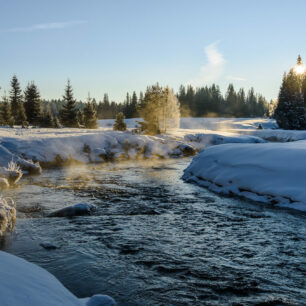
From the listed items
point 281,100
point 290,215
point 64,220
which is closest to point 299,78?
point 281,100

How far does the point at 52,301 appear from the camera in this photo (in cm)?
315

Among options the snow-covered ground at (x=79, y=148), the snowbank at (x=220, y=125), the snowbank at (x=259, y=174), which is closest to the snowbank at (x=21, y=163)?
the snow-covered ground at (x=79, y=148)

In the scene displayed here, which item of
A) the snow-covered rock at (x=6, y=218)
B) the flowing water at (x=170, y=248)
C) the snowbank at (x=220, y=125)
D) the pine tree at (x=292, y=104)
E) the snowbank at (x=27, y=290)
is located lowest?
the flowing water at (x=170, y=248)

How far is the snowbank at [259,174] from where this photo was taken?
33.6 feet

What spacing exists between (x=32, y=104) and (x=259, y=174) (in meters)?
44.1

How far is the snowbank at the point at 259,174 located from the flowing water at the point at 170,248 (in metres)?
0.57

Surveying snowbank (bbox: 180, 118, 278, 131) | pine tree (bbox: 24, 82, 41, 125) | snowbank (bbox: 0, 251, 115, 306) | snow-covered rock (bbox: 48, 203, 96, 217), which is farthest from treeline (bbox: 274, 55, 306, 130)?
snowbank (bbox: 0, 251, 115, 306)

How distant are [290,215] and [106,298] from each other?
22.9 ft

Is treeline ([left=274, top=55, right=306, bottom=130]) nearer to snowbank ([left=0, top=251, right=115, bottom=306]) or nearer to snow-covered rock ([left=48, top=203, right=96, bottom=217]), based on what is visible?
snow-covered rock ([left=48, top=203, right=96, bottom=217])

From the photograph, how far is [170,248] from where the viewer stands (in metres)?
6.93

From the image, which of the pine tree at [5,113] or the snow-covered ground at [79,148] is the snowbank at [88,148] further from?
the pine tree at [5,113]

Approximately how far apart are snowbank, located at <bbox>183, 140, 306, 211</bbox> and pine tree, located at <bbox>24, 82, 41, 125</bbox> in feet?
128

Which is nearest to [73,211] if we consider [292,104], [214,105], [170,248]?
[170,248]

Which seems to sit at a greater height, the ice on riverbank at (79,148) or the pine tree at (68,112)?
the pine tree at (68,112)
